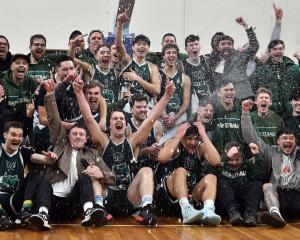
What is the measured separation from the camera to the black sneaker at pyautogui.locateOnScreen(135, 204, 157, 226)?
453cm

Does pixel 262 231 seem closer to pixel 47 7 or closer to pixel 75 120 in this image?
pixel 75 120

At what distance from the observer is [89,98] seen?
17.1 ft

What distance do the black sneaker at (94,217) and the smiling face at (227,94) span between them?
1.77m

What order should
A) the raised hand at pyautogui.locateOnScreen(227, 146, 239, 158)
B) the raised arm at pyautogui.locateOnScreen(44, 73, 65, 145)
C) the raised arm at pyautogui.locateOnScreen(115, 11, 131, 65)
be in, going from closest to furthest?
1. the raised arm at pyautogui.locateOnScreen(44, 73, 65, 145)
2. the raised hand at pyautogui.locateOnScreen(227, 146, 239, 158)
3. the raised arm at pyautogui.locateOnScreen(115, 11, 131, 65)

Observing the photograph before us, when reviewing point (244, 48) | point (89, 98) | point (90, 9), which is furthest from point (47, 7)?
point (89, 98)

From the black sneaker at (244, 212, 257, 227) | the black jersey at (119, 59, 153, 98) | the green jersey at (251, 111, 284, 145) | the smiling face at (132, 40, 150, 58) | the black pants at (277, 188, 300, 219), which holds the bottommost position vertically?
the black sneaker at (244, 212, 257, 227)

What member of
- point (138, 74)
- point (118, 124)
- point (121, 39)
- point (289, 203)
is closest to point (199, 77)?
point (138, 74)

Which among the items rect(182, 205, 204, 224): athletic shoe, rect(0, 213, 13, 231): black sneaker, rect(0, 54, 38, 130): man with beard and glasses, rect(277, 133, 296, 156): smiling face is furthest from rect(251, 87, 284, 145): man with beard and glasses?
rect(0, 213, 13, 231): black sneaker

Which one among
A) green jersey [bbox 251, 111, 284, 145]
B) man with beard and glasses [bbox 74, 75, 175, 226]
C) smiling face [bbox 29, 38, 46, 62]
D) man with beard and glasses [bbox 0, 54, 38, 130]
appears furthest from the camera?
smiling face [bbox 29, 38, 46, 62]

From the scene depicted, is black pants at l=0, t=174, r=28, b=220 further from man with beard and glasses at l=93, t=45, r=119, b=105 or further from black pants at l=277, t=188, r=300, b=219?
black pants at l=277, t=188, r=300, b=219

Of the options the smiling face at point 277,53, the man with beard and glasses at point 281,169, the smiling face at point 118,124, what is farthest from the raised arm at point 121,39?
the smiling face at point 277,53

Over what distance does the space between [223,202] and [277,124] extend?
1.14m

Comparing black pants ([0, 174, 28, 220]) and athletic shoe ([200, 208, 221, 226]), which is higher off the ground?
black pants ([0, 174, 28, 220])

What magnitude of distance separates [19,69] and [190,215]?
2.21 metres
